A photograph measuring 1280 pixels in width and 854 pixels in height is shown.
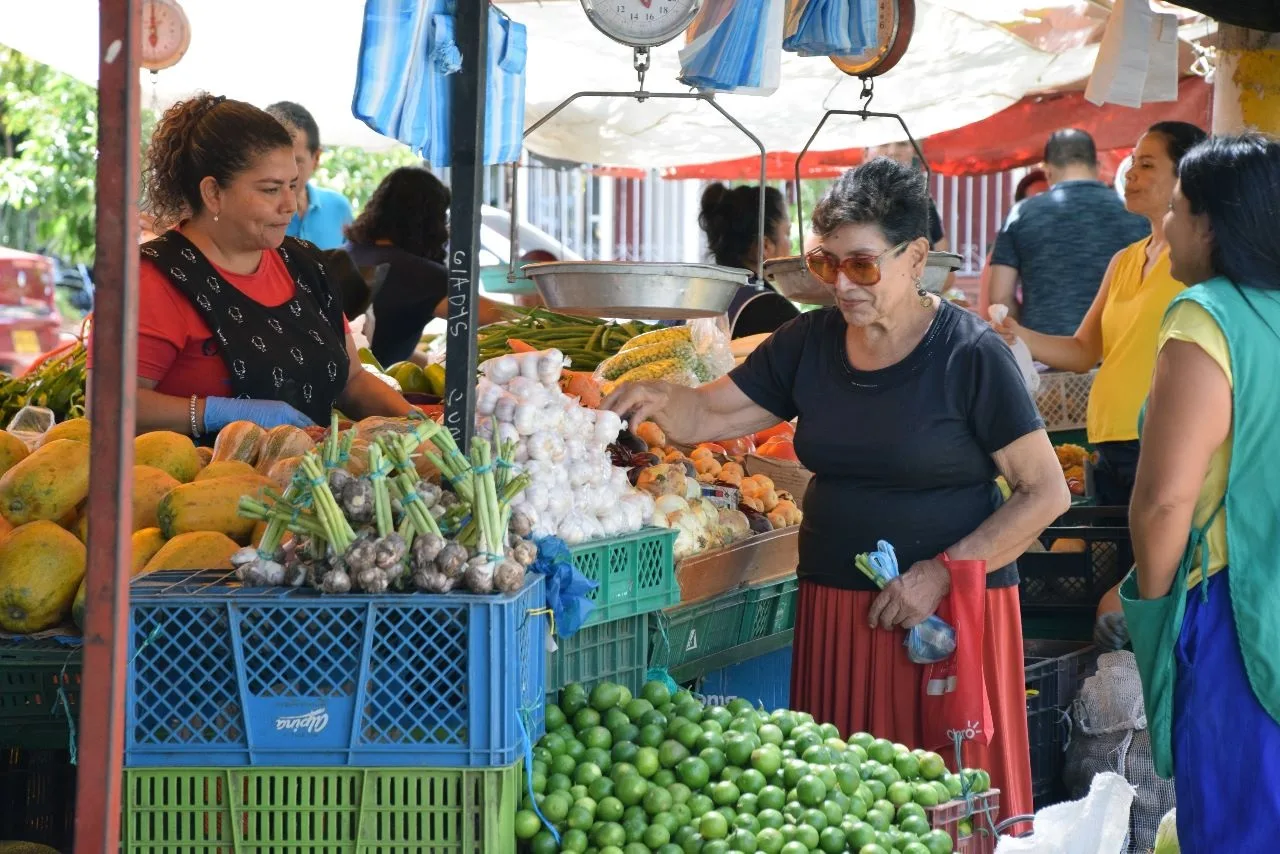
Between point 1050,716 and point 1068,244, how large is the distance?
10.2 feet

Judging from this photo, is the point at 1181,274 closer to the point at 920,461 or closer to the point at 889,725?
the point at 920,461

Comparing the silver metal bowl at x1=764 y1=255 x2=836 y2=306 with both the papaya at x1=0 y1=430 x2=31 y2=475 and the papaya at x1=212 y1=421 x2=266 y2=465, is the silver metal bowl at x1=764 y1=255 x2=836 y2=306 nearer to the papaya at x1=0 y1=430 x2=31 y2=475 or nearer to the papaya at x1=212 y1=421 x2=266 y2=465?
the papaya at x1=212 y1=421 x2=266 y2=465

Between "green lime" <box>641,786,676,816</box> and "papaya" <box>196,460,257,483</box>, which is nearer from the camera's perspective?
"green lime" <box>641,786,676,816</box>

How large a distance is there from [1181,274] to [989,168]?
8.11 m

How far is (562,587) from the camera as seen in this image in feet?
7.77

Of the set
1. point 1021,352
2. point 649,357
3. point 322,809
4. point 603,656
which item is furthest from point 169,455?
point 1021,352

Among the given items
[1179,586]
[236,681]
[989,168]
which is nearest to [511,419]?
[236,681]

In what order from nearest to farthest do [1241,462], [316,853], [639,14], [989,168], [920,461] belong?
1. [316,853]
2. [1241,462]
3. [920,461]
4. [639,14]
5. [989,168]

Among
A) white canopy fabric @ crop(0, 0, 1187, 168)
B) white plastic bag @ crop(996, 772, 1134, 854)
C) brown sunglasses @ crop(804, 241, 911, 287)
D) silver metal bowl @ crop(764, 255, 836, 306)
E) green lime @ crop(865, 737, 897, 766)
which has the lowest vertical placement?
white plastic bag @ crop(996, 772, 1134, 854)

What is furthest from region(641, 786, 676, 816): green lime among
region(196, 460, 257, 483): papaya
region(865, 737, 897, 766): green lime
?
region(196, 460, 257, 483): papaya

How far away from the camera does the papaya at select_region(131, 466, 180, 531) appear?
2.80 m

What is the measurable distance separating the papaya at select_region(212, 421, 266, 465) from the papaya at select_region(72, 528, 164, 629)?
0.39 meters

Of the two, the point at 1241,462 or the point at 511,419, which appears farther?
the point at 511,419

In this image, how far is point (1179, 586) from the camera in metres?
2.55
